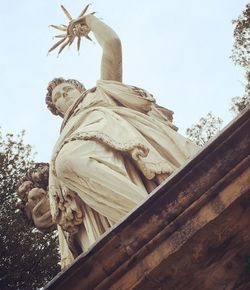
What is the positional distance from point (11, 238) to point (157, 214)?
9638 mm

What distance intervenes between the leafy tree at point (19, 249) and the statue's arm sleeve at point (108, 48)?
Result: 5209mm

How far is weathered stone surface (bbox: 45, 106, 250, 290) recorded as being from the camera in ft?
10.4

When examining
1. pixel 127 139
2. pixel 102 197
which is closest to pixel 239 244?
pixel 102 197

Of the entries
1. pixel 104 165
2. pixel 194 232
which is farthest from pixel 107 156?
pixel 194 232

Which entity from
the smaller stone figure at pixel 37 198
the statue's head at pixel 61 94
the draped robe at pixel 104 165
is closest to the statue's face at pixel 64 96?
the statue's head at pixel 61 94

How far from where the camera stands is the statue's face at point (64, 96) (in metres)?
7.75

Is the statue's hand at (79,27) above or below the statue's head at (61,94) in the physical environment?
above

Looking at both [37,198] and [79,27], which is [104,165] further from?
[79,27]

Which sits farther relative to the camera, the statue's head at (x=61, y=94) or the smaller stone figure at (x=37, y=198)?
the statue's head at (x=61, y=94)

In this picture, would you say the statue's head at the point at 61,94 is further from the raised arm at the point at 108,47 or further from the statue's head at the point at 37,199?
the statue's head at the point at 37,199

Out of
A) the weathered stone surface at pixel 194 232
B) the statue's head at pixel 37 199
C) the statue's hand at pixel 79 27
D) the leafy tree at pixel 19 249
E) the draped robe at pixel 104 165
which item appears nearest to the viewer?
the weathered stone surface at pixel 194 232

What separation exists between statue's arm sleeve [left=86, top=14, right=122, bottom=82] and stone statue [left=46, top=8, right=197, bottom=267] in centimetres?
2

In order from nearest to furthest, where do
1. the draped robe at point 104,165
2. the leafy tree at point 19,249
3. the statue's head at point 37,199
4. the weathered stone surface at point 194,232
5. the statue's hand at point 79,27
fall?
1. the weathered stone surface at point 194,232
2. the draped robe at point 104,165
3. the statue's head at point 37,199
4. the statue's hand at point 79,27
5. the leafy tree at point 19,249

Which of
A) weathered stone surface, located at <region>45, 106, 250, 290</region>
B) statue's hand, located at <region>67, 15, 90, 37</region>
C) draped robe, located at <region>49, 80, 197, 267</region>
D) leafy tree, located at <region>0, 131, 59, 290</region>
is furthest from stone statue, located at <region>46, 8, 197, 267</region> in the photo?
leafy tree, located at <region>0, 131, 59, 290</region>
